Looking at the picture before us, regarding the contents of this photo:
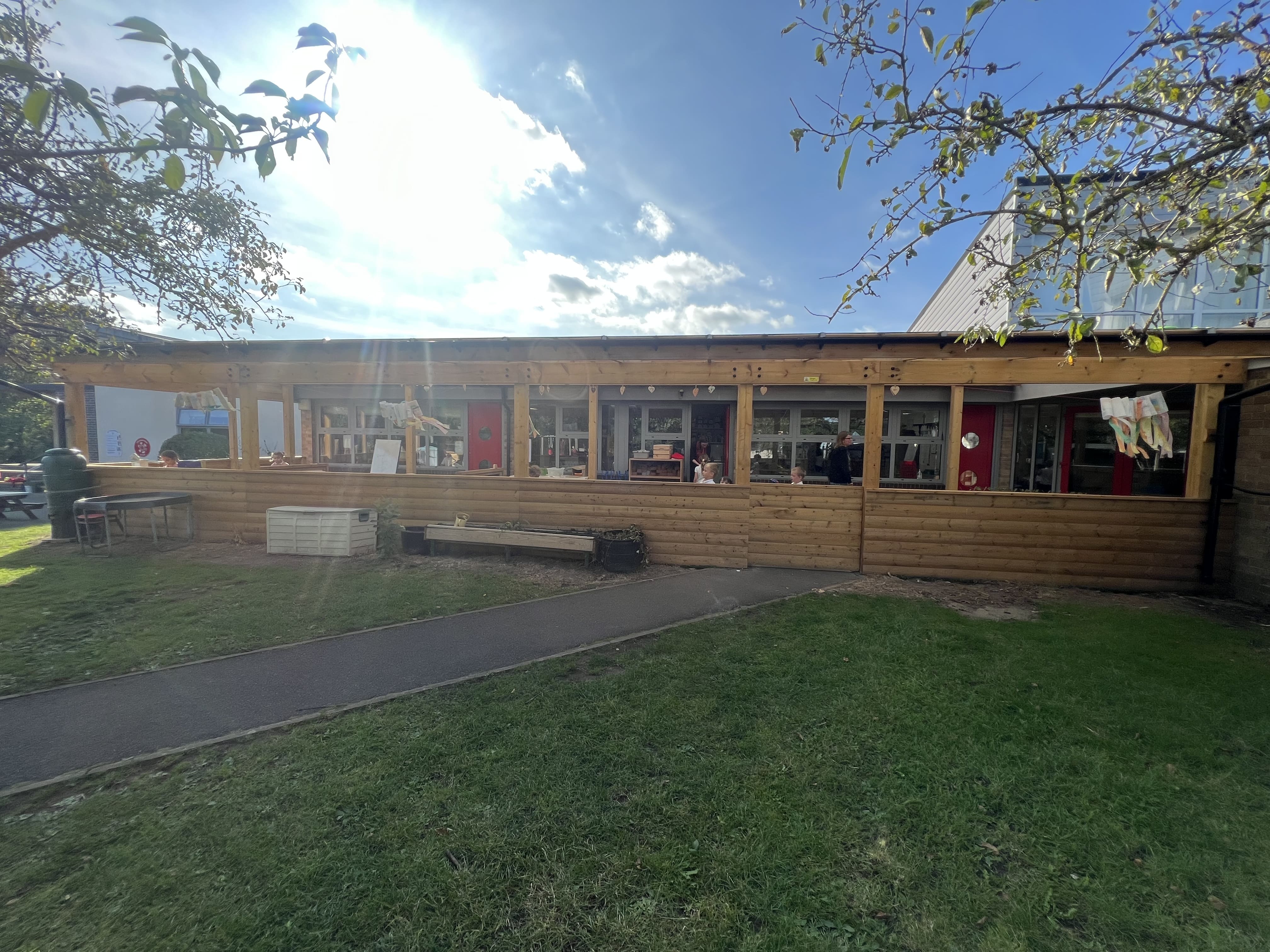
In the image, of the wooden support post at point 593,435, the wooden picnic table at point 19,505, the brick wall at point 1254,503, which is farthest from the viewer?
the wooden picnic table at point 19,505

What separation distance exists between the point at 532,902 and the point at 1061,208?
483cm

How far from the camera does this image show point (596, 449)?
8344mm

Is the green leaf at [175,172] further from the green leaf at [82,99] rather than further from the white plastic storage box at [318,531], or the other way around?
the white plastic storage box at [318,531]

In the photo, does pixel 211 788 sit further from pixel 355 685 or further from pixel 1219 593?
pixel 1219 593

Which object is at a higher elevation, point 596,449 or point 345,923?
point 596,449

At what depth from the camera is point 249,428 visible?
960 cm

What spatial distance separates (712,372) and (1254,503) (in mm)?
7543

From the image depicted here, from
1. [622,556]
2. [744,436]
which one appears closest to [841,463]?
[744,436]

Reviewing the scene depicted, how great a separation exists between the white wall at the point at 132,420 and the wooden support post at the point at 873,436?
18.4 metres

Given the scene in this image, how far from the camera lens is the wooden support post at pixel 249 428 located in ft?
31.1

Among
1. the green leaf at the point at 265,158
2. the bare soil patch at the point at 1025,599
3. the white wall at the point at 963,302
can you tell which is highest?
the white wall at the point at 963,302

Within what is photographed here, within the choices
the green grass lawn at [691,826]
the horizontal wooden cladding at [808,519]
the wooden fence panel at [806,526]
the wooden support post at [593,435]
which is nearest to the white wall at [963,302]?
the horizontal wooden cladding at [808,519]

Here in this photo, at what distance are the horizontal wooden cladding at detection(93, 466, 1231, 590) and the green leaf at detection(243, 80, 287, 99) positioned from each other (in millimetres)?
6828

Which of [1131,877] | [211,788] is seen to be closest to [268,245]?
[211,788]
